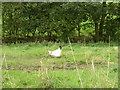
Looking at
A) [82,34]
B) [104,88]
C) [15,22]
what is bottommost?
[82,34]

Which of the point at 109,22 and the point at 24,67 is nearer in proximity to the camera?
the point at 24,67

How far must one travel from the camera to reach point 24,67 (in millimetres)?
7297

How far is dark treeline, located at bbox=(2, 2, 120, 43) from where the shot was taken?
1441 centimetres

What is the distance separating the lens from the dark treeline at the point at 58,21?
47.3 ft

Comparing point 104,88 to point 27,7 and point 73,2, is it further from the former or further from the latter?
point 27,7

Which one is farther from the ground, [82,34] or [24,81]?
[24,81]

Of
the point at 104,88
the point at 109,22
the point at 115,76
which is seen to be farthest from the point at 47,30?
the point at 104,88

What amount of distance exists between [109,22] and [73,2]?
2.81m

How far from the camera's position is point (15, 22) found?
15.3 metres

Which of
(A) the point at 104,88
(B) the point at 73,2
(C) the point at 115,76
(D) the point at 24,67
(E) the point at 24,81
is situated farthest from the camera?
(B) the point at 73,2

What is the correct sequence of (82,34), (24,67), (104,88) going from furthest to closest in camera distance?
(82,34), (24,67), (104,88)

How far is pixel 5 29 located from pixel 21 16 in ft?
4.19

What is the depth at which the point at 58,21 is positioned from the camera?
1454cm

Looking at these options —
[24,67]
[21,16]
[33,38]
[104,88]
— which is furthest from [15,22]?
[104,88]
